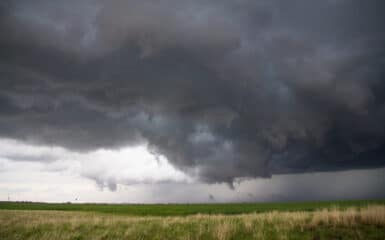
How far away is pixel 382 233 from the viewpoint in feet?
60.9

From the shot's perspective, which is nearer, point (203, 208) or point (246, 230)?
point (246, 230)

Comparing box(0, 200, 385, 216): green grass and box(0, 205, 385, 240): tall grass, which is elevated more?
box(0, 205, 385, 240): tall grass

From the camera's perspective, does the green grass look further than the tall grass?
Yes

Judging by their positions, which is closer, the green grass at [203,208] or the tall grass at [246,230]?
the tall grass at [246,230]

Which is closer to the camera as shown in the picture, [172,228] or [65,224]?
[172,228]

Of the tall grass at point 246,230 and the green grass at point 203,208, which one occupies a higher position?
the tall grass at point 246,230

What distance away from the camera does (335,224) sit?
20891mm

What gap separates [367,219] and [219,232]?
31.7 ft

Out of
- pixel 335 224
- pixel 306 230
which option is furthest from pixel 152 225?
pixel 335 224

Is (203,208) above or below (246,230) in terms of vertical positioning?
below

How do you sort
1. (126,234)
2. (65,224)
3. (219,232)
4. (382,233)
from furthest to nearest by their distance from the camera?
(65,224) → (126,234) → (219,232) → (382,233)

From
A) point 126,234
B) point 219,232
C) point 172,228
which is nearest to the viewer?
point 219,232

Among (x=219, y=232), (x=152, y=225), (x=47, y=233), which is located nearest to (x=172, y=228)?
(x=152, y=225)

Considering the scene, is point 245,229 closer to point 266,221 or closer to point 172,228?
point 266,221
